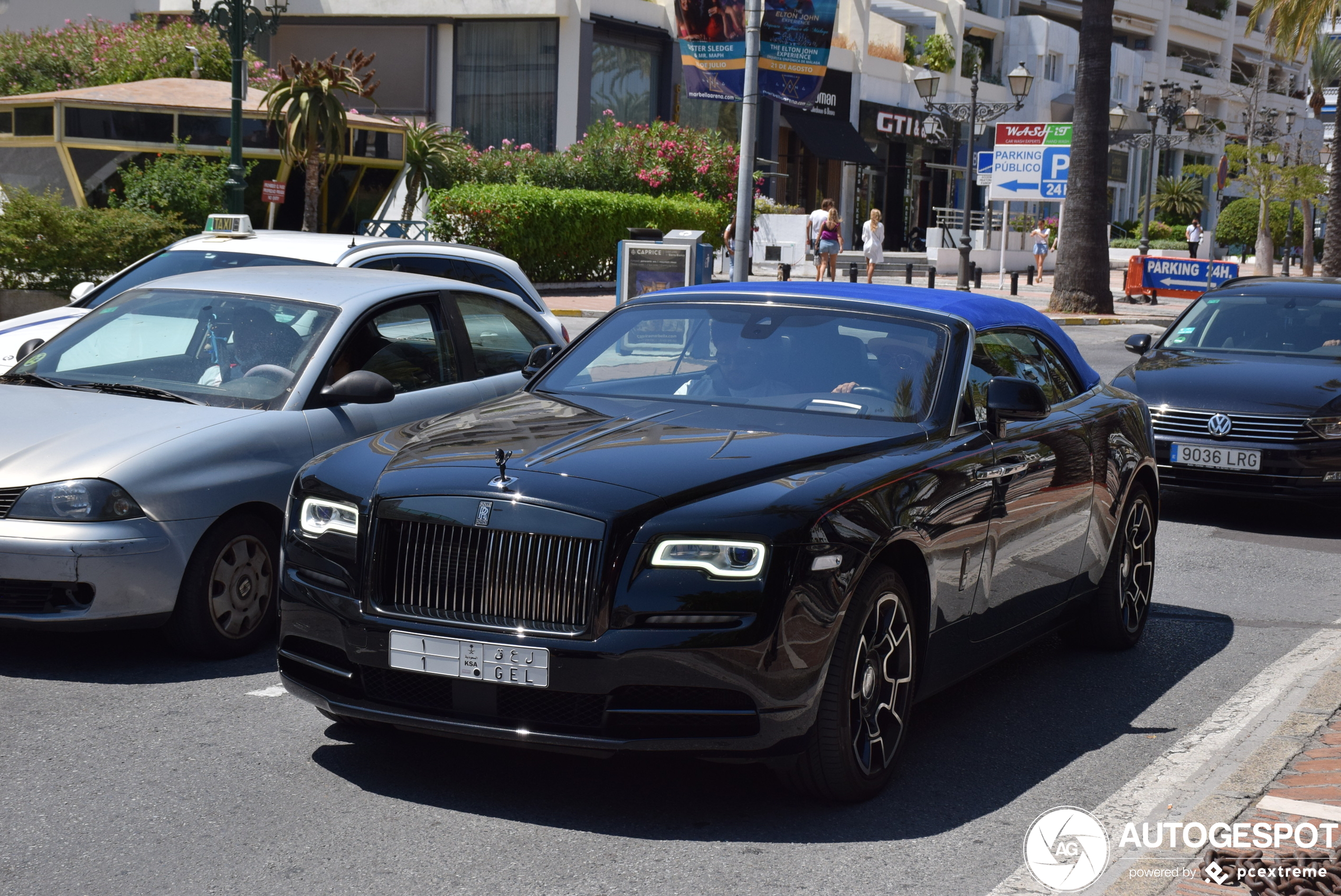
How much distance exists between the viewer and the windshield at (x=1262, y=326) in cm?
1112

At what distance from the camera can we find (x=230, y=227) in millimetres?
11578

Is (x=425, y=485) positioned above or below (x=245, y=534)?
above

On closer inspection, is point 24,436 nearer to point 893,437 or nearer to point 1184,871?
point 893,437

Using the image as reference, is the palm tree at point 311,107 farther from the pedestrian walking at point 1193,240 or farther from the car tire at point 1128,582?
the pedestrian walking at point 1193,240

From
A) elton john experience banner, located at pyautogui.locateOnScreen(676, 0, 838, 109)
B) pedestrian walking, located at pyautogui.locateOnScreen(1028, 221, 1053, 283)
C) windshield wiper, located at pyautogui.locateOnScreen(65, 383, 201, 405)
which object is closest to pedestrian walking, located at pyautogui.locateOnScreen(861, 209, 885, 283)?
elton john experience banner, located at pyautogui.locateOnScreen(676, 0, 838, 109)

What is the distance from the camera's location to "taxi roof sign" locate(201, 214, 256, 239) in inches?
418

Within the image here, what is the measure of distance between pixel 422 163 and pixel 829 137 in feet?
79.2

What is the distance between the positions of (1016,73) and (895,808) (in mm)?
33670

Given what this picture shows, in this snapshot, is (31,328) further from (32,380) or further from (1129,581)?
(1129,581)

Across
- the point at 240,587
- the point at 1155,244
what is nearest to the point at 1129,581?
the point at 240,587

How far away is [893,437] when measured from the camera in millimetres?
5176

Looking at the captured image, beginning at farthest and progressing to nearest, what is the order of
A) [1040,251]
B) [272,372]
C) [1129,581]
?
[1040,251] → [1129,581] → [272,372]


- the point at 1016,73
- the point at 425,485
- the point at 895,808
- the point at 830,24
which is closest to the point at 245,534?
the point at 425,485

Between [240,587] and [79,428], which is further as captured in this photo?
[240,587]
